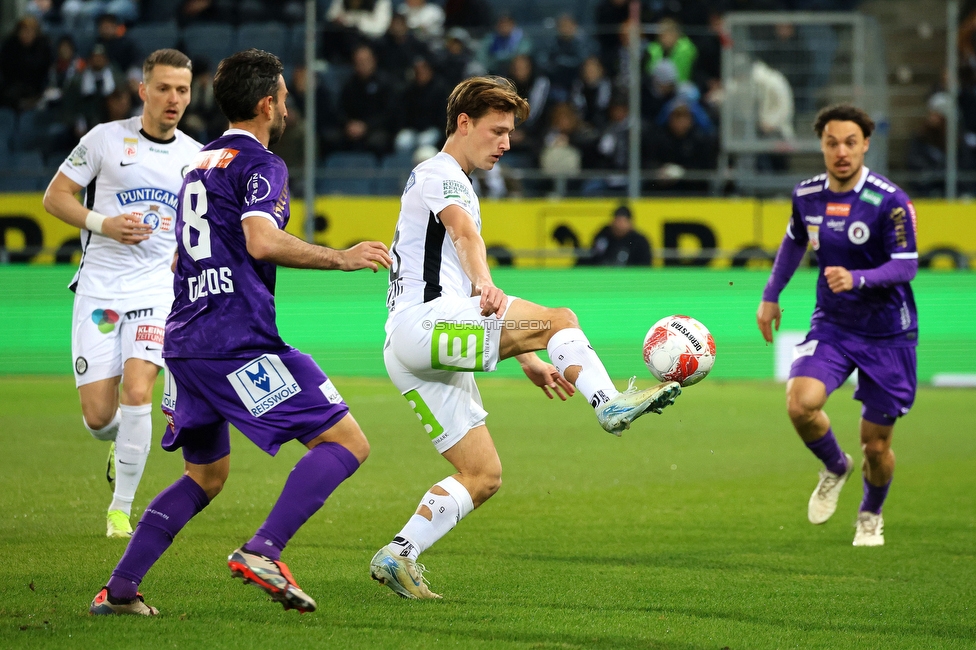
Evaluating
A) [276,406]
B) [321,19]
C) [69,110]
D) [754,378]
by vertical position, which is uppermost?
[321,19]

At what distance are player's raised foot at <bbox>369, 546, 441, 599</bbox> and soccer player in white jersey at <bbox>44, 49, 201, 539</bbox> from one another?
7.26 ft

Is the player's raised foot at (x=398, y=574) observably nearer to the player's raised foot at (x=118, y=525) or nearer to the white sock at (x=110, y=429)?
the player's raised foot at (x=118, y=525)

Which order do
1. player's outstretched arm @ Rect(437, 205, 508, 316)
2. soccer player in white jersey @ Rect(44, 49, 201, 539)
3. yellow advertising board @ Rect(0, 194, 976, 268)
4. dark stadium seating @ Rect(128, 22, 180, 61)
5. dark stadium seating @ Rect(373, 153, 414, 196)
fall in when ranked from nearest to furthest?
player's outstretched arm @ Rect(437, 205, 508, 316) < soccer player in white jersey @ Rect(44, 49, 201, 539) < yellow advertising board @ Rect(0, 194, 976, 268) < dark stadium seating @ Rect(373, 153, 414, 196) < dark stadium seating @ Rect(128, 22, 180, 61)

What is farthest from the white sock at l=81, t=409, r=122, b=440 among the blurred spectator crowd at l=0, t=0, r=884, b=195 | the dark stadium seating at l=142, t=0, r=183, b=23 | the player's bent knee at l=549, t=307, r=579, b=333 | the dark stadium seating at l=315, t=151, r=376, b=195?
the dark stadium seating at l=142, t=0, r=183, b=23

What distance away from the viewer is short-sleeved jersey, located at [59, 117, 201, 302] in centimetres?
721

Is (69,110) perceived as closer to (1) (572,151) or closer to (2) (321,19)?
(2) (321,19)

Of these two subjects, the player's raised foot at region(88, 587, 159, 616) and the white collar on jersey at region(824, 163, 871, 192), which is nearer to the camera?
the player's raised foot at region(88, 587, 159, 616)

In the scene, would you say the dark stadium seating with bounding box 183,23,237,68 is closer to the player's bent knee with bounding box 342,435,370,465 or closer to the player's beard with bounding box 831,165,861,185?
the player's beard with bounding box 831,165,861,185

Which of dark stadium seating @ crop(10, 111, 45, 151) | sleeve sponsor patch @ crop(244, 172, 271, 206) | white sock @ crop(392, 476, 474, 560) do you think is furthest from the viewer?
dark stadium seating @ crop(10, 111, 45, 151)

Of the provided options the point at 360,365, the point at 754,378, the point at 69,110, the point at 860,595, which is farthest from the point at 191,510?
the point at 69,110

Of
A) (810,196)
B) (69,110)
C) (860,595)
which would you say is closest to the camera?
(860,595)

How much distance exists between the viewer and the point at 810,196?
7.36 m

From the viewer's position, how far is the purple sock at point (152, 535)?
4777 millimetres

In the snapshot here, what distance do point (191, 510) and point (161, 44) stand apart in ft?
46.9
